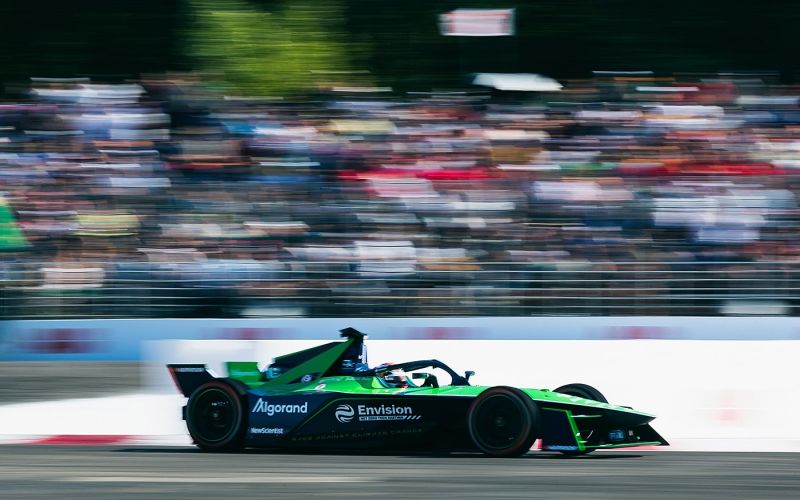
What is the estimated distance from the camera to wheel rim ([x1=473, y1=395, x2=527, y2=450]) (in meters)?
7.71

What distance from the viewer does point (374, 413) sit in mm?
8102

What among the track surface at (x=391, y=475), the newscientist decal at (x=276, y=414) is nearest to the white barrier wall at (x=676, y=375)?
the track surface at (x=391, y=475)

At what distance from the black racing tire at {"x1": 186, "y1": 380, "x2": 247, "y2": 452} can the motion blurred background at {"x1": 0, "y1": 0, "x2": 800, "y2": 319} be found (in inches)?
127

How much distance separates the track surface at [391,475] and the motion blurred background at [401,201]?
3550mm

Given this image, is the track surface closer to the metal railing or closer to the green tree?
the metal railing

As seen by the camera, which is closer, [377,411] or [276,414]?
[377,411]

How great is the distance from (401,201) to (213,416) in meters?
4.53

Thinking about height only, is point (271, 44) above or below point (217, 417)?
above

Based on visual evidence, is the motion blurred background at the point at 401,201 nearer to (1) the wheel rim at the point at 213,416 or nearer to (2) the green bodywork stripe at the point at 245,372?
(2) the green bodywork stripe at the point at 245,372

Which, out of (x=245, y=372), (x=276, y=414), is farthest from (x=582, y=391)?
(x=245, y=372)

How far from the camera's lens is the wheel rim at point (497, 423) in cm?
771

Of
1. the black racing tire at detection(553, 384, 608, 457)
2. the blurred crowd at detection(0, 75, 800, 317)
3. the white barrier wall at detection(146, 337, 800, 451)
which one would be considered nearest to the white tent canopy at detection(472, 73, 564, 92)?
the blurred crowd at detection(0, 75, 800, 317)

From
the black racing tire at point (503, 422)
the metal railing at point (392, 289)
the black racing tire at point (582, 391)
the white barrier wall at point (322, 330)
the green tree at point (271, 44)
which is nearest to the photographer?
the black racing tire at point (503, 422)

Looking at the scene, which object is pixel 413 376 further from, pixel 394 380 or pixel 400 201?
pixel 400 201
